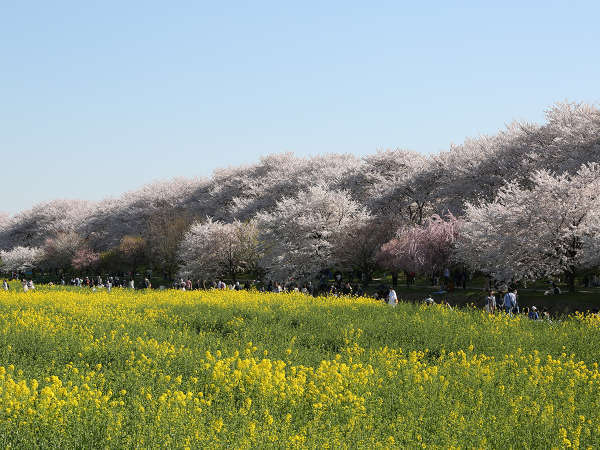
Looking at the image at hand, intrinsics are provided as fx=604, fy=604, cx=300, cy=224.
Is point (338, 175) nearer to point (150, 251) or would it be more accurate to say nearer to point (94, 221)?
point (150, 251)

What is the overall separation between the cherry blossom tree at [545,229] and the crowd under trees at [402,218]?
0.07m

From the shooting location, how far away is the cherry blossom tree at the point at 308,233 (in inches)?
2057

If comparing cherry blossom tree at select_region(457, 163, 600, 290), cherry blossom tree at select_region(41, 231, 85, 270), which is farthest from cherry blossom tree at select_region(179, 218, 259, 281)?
cherry blossom tree at select_region(41, 231, 85, 270)

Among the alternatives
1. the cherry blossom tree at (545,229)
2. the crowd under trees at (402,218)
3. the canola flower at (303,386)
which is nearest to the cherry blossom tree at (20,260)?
the crowd under trees at (402,218)

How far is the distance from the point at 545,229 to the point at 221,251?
32923 millimetres

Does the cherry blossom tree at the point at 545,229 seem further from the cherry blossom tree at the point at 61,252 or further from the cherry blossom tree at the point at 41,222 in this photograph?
the cherry blossom tree at the point at 41,222

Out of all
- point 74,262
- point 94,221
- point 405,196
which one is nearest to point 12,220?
point 94,221

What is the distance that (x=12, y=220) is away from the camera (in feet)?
443

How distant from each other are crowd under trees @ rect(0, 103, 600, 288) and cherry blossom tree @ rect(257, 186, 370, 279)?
0.37ft

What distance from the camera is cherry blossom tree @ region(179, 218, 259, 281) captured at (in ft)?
198

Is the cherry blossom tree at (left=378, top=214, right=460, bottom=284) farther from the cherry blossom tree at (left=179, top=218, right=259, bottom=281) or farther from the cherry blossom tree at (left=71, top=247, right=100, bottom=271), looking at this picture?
the cherry blossom tree at (left=71, top=247, right=100, bottom=271)

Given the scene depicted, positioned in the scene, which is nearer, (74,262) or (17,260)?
(74,262)

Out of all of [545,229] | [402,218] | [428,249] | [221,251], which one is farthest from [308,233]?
[545,229]

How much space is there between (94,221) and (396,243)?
75.3 meters
